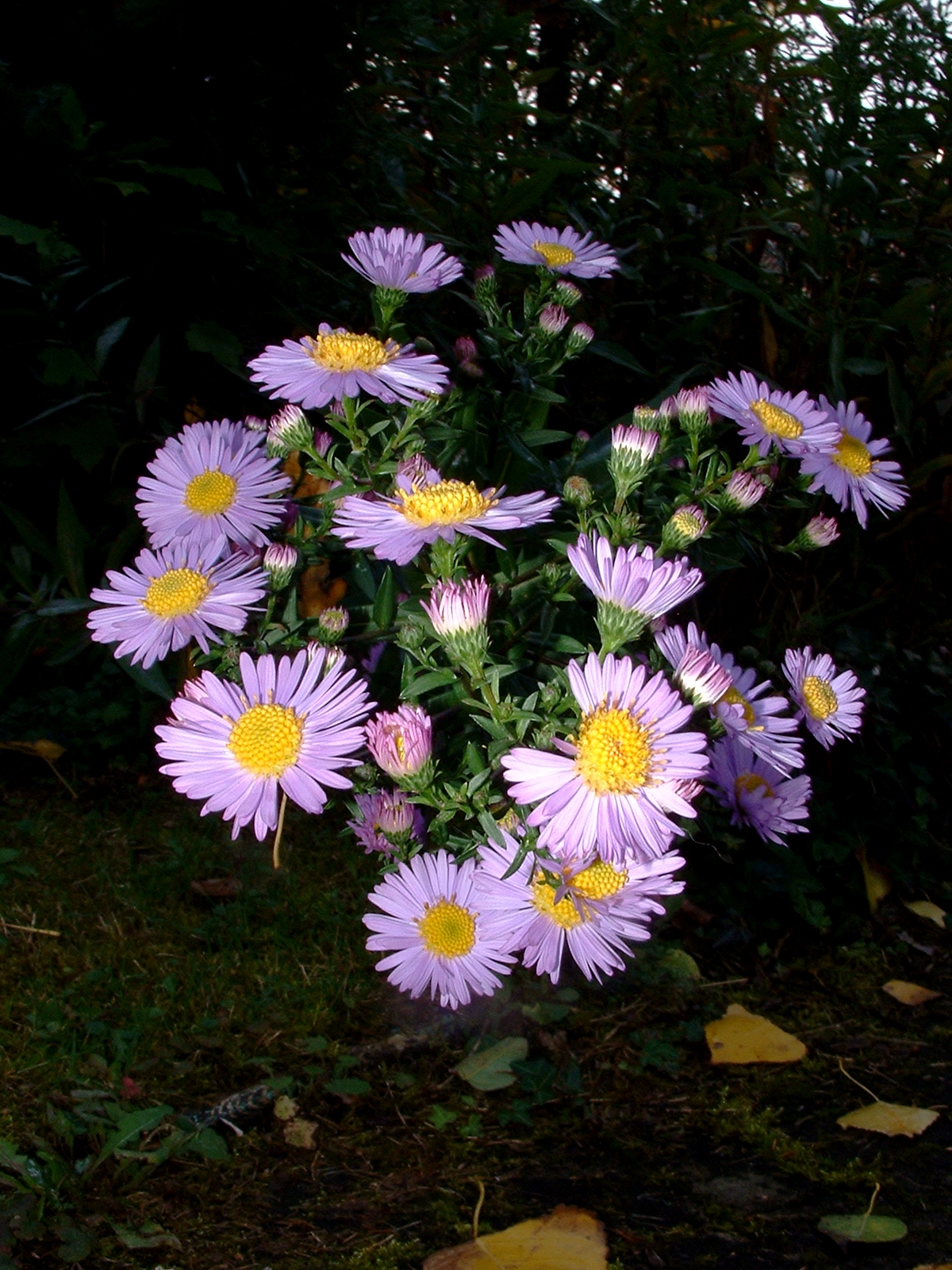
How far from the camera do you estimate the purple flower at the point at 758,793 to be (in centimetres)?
130

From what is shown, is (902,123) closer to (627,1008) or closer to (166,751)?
(627,1008)

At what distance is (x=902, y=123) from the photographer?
5.66ft

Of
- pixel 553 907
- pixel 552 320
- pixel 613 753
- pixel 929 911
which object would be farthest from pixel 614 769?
pixel 929 911

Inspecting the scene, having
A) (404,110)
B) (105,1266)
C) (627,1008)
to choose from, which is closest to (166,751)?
(105,1266)

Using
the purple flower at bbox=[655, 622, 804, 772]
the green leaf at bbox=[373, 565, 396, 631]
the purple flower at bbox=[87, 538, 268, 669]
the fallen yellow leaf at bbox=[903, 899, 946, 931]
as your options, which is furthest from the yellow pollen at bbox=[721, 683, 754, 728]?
the fallen yellow leaf at bbox=[903, 899, 946, 931]

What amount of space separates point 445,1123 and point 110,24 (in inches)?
67.9

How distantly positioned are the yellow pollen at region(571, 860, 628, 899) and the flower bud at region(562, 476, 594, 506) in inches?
13.6

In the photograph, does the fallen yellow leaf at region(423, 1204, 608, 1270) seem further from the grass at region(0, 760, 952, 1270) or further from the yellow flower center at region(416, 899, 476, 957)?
the yellow flower center at region(416, 899, 476, 957)

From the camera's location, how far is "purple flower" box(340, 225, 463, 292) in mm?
1144

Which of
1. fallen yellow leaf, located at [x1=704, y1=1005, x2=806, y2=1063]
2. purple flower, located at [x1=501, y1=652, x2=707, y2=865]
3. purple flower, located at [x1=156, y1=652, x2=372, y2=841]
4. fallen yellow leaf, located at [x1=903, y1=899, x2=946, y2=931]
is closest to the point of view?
purple flower, located at [x1=501, y1=652, x2=707, y2=865]

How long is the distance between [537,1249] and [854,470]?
2.89ft

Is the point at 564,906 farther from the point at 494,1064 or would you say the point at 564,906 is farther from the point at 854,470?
the point at 854,470

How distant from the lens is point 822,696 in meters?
1.21

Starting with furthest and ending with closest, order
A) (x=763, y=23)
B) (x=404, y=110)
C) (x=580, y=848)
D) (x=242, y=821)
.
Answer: (x=404, y=110) < (x=763, y=23) < (x=242, y=821) < (x=580, y=848)
